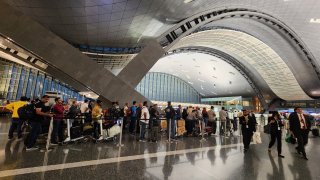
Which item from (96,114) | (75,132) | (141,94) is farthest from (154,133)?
(141,94)

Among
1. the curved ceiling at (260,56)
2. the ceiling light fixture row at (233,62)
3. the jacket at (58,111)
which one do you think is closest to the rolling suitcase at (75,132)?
the jacket at (58,111)

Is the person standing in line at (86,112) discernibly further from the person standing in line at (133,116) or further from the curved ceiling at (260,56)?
the curved ceiling at (260,56)

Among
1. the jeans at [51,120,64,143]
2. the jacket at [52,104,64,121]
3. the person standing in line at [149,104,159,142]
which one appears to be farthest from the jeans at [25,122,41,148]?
the person standing in line at [149,104,159,142]

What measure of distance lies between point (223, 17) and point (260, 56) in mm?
18679

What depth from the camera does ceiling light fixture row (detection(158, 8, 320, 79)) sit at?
19.7 meters

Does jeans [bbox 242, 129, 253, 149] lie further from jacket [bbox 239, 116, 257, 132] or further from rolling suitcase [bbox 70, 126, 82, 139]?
rolling suitcase [bbox 70, 126, 82, 139]

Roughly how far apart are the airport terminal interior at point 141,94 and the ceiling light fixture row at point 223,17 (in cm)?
15

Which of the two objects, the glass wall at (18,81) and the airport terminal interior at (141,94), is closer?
the airport terminal interior at (141,94)

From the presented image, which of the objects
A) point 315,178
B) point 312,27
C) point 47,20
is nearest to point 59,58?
point 47,20

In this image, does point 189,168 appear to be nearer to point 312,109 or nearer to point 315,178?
point 315,178

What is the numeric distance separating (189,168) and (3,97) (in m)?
30.1

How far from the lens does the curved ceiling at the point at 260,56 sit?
32531 mm

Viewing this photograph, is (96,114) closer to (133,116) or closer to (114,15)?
(133,116)

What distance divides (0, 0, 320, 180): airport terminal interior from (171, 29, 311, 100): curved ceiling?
8.2 inches
